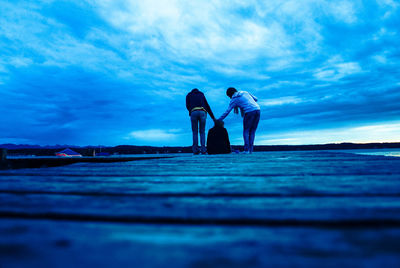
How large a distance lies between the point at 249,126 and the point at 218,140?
1514mm

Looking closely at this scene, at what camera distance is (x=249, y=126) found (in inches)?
242

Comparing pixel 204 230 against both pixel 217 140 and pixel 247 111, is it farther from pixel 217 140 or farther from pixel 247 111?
pixel 217 140

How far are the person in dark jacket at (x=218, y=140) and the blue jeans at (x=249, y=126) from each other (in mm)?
1136

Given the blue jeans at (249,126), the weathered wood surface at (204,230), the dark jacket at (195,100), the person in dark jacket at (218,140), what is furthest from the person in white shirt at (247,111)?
the weathered wood surface at (204,230)

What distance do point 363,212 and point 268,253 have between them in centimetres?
43

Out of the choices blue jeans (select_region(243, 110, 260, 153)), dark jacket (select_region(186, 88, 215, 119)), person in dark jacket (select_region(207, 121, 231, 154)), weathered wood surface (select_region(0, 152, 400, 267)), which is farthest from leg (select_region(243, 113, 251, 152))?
weathered wood surface (select_region(0, 152, 400, 267))

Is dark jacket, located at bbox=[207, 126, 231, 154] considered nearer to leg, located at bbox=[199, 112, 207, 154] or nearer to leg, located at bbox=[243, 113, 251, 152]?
leg, located at bbox=[199, 112, 207, 154]

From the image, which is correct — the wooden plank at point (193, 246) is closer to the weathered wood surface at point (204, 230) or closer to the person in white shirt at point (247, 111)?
the weathered wood surface at point (204, 230)

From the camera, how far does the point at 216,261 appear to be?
449mm

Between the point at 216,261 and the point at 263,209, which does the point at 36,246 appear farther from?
the point at 263,209

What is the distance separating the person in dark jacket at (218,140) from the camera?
7.40 metres

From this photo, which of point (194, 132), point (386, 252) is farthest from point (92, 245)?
point (194, 132)

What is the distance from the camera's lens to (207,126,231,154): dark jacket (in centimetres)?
740

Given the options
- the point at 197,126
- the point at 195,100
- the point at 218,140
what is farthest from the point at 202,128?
the point at 218,140
